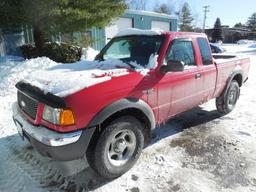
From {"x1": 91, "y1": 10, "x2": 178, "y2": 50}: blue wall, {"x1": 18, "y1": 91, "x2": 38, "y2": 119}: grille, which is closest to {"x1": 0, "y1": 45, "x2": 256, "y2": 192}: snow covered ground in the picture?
{"x1": 18, "y1": 91, "x2": 38, "y2": 119}: grille

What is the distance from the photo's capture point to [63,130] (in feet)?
9.11

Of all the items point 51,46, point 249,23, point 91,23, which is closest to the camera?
point 91,23

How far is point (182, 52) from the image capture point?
4.26 metres

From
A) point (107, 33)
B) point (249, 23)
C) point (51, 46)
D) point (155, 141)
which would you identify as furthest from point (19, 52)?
point (249, 23)

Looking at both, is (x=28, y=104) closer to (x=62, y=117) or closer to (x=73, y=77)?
(x=73, y=77)

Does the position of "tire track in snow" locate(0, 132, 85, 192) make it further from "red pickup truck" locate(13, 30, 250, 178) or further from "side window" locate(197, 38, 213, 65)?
"side window" locate(197, 38, 213, 65)

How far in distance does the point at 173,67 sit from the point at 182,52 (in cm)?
82

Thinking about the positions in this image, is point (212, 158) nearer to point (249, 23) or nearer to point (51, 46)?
point (51, 46)

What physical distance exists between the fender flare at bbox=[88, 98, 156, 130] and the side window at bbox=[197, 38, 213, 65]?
5.88 ft

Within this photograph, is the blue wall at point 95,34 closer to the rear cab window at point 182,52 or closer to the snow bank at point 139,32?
the snow bank at point 139,32

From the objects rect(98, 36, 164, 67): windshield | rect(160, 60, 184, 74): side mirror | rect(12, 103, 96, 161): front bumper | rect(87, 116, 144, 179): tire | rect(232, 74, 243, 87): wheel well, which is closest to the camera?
rect(12, 103, 96, 161): front bumper

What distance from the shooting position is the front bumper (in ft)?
8.96

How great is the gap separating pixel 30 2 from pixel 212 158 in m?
7.62

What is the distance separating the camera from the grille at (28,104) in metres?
3.11
